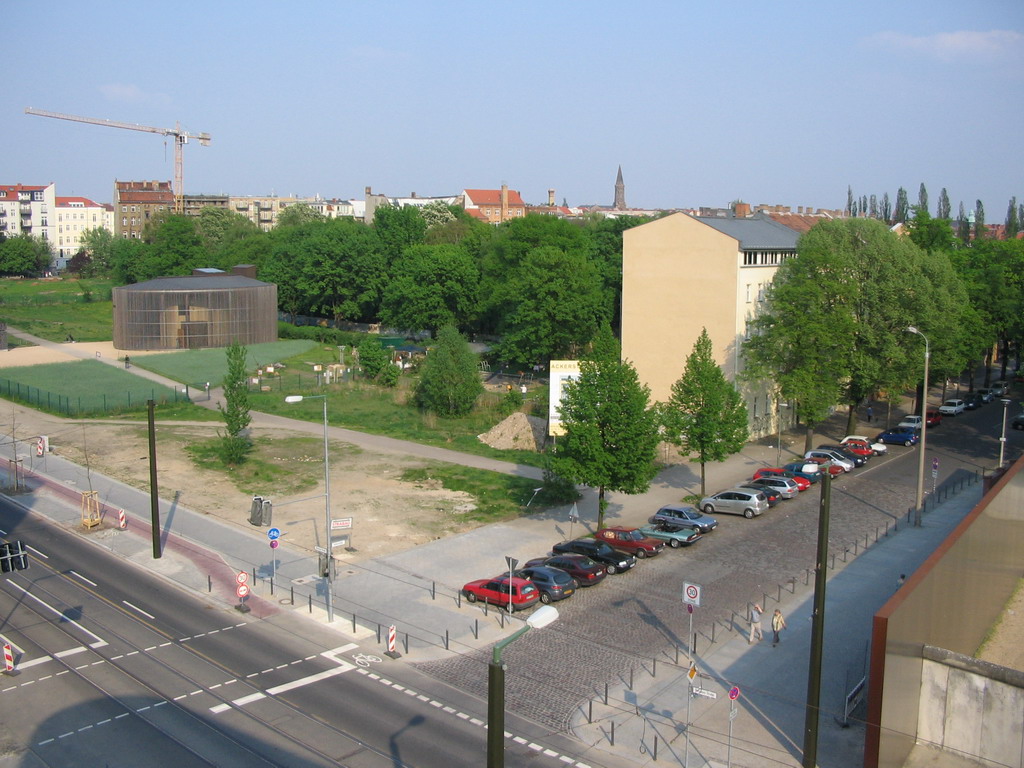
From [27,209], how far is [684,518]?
19012 cm

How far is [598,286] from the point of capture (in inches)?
2773

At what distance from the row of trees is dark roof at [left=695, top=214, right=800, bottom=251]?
28.5ft

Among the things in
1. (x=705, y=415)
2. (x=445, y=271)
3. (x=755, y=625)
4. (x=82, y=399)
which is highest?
(x=445, y=271)

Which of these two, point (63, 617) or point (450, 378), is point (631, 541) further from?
point (450, 378)

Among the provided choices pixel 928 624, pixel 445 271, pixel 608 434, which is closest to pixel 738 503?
pixel 608 434

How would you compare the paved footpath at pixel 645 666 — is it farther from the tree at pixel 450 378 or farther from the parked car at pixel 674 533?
the tree at pixel 450 378

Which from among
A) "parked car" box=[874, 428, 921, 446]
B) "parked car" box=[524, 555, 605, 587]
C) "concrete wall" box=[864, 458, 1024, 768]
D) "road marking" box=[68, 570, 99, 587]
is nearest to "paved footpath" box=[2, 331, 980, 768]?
"concrete wall" box=[864, 458, 1024, 768]

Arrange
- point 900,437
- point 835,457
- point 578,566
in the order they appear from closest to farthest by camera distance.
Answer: point 578,566 → point 835,457 → point 900,437

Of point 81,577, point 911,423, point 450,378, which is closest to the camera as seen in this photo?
point 81,577

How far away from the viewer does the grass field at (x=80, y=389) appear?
58.8 metres

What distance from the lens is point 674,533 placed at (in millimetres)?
34062

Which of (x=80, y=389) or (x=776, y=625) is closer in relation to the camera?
(x=776, y=625)

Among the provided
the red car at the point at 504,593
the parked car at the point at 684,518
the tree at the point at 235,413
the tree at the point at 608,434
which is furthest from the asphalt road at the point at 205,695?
the tree at the point at 235,413

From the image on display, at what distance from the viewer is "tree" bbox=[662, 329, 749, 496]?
40.2 m
